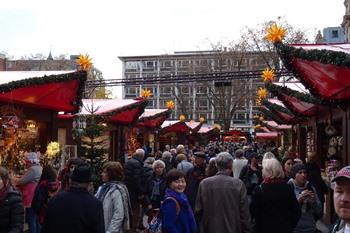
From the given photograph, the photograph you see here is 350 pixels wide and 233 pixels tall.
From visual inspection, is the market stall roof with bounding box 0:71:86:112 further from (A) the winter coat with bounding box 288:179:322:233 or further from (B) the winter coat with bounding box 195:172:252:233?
(A) the winter coat with bounding box 288:179:322:233

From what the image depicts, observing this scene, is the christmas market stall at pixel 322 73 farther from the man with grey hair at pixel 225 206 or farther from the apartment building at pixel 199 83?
the apartment building at pixel 199 83

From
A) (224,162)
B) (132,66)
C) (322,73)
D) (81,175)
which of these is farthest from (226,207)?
(132,66)

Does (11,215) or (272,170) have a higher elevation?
(272,170)

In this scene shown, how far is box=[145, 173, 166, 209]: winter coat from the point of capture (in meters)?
10.4

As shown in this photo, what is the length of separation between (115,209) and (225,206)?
1322mm

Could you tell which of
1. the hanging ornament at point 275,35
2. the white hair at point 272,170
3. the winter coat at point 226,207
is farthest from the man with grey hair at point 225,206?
the hanging ornament at point 275,35

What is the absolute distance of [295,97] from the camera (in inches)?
459

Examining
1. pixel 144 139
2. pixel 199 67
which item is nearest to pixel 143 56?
pixel 199 67

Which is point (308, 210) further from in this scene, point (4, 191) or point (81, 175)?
point (4, 191)

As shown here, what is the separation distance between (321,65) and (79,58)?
19.0 ft

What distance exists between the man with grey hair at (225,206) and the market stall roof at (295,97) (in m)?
4.90

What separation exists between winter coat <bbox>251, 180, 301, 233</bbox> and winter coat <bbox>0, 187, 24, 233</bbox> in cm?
288

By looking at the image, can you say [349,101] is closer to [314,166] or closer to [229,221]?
[314,166]

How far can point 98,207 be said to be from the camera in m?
5.06
